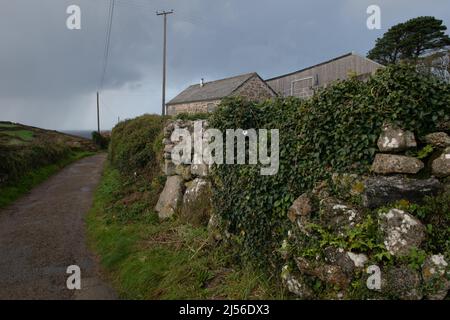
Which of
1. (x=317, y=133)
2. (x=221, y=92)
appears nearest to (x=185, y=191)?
(x=317, y=133)

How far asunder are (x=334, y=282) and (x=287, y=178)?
145 cm

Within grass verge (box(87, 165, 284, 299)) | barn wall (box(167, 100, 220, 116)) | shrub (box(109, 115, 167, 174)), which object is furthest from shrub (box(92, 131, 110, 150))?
grass verge (box(87, 165, 284, 299))

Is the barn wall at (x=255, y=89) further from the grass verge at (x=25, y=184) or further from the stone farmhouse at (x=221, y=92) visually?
the grass verge at (x=25, y=184)

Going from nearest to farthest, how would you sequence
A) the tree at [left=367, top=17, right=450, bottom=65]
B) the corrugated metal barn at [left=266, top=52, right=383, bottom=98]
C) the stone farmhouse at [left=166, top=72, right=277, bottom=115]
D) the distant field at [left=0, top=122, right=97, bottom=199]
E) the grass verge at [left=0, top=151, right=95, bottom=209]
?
the grass verge at [left=0, top=151, right=95, bottom=209] → the distant field at [left=0, top=122, right=97, bottom=199] → the corrugated metal barn at [left=266, top=52, right=383, bottom=98] → the stone farmhouse at [left=166, top=72, right=277, bottom=115] → the tree at [left=367, top=17, right=450, bottom=65]

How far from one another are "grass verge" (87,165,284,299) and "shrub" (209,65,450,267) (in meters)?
0.42

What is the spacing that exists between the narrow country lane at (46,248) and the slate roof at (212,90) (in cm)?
1611

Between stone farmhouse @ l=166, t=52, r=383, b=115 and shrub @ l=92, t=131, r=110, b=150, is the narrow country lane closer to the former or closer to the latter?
stone farmhouse @ l=166, t=52, r=383, b=115

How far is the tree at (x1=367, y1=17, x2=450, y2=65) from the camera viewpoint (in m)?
27.1

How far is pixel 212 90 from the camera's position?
91.4 feet

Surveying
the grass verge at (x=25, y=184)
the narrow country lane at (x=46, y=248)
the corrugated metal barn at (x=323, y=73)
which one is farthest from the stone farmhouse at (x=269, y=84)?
the narrow country lane at (x=46, y=248)

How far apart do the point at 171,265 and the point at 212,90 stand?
80.1 feet

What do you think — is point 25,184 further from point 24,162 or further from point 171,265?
point 171,265

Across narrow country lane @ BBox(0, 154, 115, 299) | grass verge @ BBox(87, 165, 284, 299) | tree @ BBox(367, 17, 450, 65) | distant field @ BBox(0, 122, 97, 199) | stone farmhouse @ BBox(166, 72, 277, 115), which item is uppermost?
tree @ BBox(367, 17, 450, 65)
